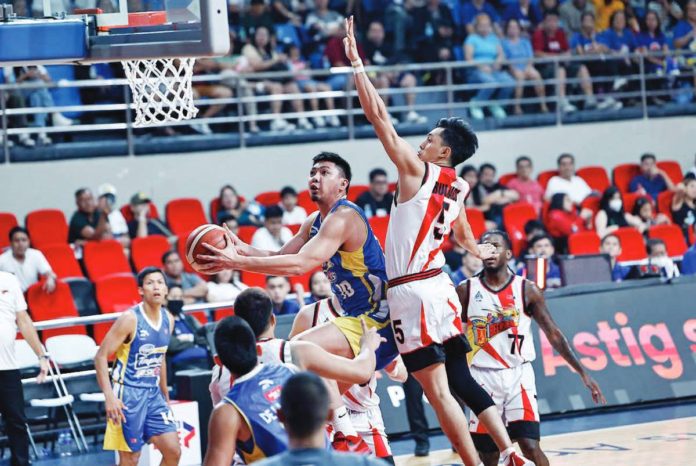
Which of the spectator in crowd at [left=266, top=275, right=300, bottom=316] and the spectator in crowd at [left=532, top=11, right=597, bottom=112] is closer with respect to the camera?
the spectator in crowd at [left=266, top=275, right=300, bottom=316]

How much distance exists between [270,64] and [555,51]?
4.57m

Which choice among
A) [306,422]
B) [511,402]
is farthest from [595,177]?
[306,422]

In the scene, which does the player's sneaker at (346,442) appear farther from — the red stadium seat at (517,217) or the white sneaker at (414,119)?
the white sneaker at (414,119)

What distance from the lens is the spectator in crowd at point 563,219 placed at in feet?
51.1

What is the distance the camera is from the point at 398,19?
709 inches

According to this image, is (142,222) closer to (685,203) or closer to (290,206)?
(290,206)

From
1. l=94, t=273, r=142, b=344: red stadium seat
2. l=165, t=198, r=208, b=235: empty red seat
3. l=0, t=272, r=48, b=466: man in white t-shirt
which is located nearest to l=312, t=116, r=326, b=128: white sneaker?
l=165, t=198, r=208, b=235: empty red seat

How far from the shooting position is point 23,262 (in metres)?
12.9

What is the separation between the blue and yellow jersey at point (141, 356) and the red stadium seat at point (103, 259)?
4254 mm

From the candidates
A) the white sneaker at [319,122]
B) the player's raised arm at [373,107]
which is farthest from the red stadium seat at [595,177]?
the player's raised arm at [373,107]

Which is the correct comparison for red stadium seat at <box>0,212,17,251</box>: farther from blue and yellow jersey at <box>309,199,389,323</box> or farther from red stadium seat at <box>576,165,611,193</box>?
red stadium seat at <box>576,165,611,193</box>

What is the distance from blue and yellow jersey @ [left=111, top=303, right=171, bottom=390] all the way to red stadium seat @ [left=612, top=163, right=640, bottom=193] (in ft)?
31.8

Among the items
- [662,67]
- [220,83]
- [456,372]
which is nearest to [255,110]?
[220,83]

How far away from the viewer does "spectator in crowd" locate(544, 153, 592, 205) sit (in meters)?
16.5
